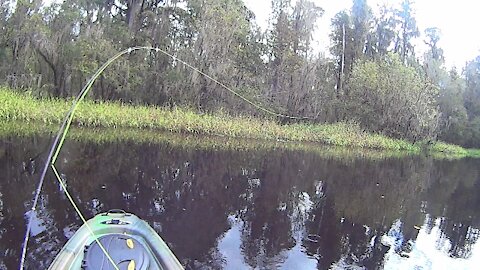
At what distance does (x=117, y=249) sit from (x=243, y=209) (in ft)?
12.8

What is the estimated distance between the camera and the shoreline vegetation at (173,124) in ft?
48.3

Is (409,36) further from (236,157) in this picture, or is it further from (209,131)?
(236,157)

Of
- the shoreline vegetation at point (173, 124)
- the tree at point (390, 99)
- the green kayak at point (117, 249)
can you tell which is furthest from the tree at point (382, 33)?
the green kayak at point (117, 249)

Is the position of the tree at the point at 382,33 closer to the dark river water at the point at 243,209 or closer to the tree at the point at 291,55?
the tree at the point at 291,55

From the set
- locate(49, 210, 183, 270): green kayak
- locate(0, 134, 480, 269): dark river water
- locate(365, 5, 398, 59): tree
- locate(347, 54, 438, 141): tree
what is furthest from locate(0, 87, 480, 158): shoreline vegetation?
locate(49, 210, 183, 270): green kayak

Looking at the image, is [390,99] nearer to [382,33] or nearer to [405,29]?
[382,33]

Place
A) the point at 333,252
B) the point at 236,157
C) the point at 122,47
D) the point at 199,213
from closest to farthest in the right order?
the point at 333,252 < the point at 199,213 < the point at 236,157 < the point at 122,47

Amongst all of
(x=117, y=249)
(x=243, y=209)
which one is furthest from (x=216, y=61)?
(x=117, y=249)

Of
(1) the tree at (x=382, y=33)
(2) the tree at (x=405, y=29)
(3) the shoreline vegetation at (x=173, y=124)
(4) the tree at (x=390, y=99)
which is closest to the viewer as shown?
(3) the shoreline vegetation at (x=173, y=124)

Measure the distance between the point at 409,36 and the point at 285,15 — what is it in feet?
46.3

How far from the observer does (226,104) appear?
838 inches

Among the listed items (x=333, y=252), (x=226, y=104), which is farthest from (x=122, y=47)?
(x=333, y=252)

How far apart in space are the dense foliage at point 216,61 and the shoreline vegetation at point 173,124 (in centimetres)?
125

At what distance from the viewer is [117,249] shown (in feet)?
11.4
